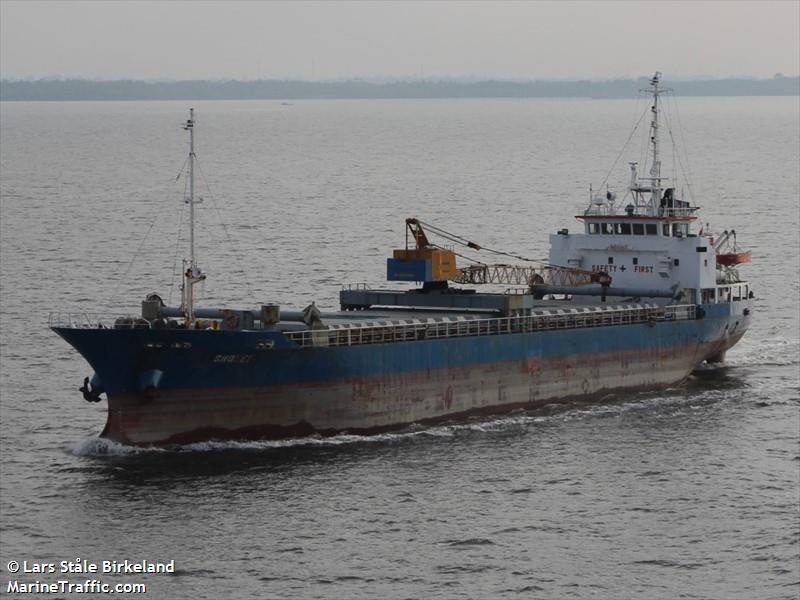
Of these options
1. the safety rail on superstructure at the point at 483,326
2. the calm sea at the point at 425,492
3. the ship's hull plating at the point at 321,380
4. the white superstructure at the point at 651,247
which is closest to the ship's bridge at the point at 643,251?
the white superstructure at the point at 651,247

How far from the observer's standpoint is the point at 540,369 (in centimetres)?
5416

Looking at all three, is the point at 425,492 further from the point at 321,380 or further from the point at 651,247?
the point at 651,247

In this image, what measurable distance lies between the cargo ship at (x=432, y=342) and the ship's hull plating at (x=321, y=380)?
41 mm

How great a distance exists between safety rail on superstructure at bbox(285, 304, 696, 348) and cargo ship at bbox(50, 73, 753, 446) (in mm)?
59

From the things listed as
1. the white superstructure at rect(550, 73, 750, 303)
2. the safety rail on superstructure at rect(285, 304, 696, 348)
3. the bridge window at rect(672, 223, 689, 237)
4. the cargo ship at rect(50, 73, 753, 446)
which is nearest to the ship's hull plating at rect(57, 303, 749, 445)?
the cargo ship at rect(50, 73, 753, 446)

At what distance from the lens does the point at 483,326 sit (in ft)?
175

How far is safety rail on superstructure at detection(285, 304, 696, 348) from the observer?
48.7 m

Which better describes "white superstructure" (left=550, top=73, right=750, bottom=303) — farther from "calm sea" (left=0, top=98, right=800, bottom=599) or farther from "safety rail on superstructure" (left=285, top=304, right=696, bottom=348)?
"calm sea" (left=0, top=98, right=800, bottom=599)

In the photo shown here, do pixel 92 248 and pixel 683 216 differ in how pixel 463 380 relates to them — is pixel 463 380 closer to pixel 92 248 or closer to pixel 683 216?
pixel 683 216

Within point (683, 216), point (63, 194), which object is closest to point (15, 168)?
point (63, 194)

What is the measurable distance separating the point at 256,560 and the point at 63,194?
98.6m

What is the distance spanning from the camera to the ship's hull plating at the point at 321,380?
151 ft

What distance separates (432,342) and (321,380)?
442 centimetres

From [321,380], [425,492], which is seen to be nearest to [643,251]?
[321,380]
